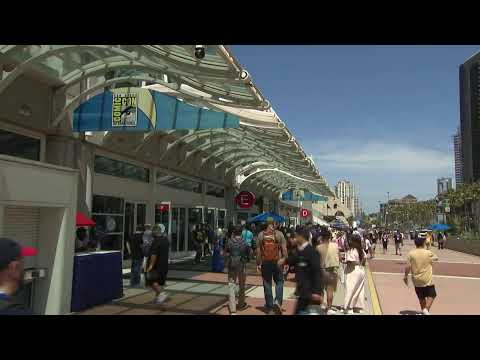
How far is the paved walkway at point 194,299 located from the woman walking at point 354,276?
0.27 meters

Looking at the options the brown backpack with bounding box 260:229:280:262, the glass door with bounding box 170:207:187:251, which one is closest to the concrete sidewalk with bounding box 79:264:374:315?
the brown backpack with bounding box 260:229:280:262

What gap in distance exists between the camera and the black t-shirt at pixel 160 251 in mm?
9180

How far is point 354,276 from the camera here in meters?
8.96

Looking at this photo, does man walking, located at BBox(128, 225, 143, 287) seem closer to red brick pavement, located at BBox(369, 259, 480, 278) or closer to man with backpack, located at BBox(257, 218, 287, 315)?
man with backpack, located at BBox(257, 218, 287, 315)

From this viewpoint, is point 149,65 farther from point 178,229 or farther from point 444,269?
point 444,269

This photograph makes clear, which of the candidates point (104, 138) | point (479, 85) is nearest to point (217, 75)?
point (104, 138)

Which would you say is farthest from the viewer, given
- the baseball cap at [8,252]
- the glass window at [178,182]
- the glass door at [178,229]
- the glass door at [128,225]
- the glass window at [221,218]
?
the glass window at [221,218]

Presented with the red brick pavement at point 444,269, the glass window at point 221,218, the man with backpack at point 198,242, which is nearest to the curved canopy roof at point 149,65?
the man with backpack at point 198,242

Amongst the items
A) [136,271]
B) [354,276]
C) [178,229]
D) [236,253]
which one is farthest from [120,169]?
[354,276]

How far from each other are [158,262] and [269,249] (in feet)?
7.28

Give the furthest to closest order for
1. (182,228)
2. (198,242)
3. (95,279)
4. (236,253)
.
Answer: (182,228) < (198,242) < (95,279) < (236,253)

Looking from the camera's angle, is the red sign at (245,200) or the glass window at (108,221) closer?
the glass window at (108,221)

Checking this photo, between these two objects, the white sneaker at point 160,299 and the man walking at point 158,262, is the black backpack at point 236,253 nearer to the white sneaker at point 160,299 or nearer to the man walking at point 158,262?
the man walking at point 158,262
